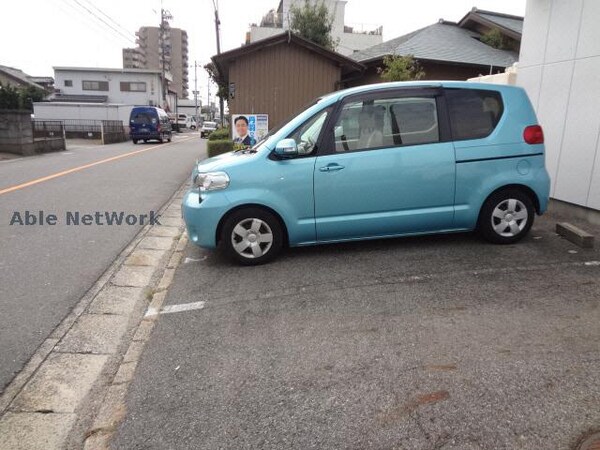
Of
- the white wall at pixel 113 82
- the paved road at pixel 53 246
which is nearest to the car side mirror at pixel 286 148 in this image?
the paved road at pixel 53 246

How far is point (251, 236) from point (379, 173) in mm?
1456

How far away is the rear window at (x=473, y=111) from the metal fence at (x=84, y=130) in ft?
91.3

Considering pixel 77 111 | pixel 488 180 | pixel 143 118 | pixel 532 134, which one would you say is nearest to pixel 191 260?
pixel 488 180

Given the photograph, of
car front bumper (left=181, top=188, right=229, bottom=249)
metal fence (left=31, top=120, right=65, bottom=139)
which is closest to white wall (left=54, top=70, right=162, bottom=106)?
metal fence (left=31, top=120, right=65, bottom=139)

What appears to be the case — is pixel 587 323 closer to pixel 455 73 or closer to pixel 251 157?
pixel 251 157

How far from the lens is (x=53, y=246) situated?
19.7ft

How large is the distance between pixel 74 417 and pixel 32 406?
0.98 feet

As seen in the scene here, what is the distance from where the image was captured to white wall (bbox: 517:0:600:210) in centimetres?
604

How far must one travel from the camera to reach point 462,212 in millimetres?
5156

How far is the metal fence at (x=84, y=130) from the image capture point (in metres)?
30.3

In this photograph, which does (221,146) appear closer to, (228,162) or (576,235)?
(228,162)

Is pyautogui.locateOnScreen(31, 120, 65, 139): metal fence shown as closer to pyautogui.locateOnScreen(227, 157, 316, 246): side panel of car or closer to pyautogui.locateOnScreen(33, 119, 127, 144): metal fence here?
pyautogui.locateOnScreen(33, 119, 127, 144): metal fence

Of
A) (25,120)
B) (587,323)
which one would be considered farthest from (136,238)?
(25,120)

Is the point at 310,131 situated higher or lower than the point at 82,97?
lower
